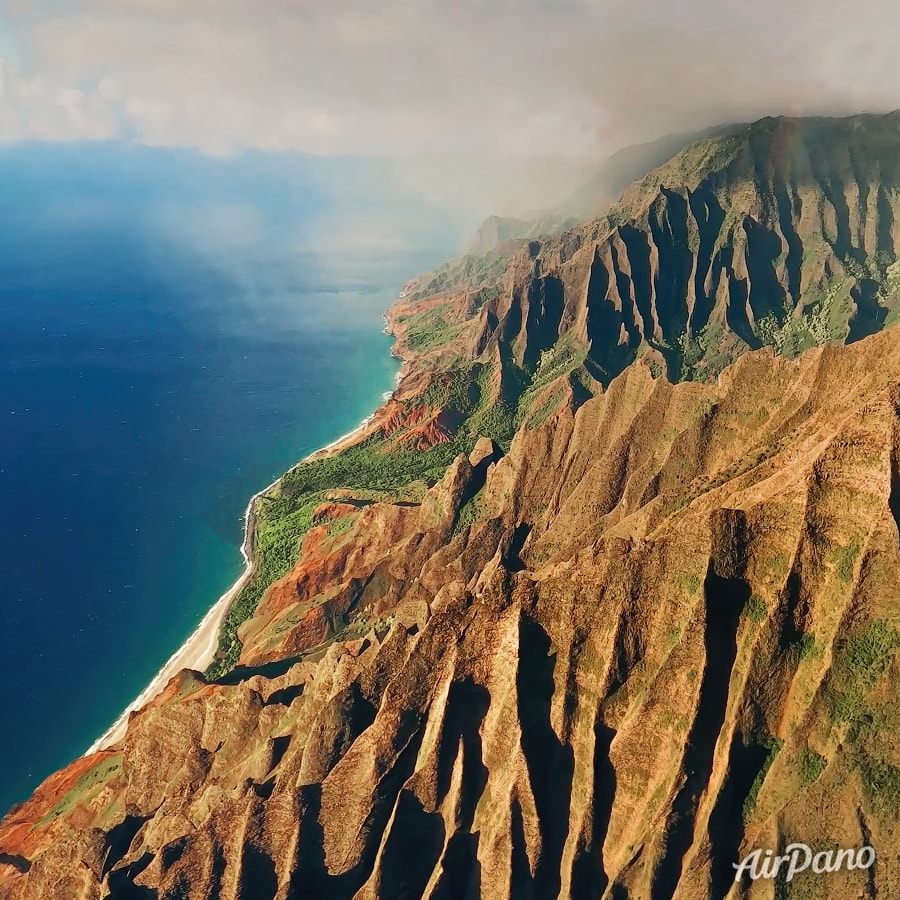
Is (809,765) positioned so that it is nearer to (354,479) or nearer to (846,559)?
(846,559)

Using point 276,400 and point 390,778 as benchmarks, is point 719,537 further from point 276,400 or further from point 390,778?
point 276,400

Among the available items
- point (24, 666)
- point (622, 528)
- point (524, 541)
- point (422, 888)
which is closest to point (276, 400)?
point (24, 666)

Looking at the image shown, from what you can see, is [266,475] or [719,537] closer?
[719,537]

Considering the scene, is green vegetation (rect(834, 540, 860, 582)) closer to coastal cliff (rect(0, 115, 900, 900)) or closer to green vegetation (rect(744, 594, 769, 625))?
coastal cliff (rect(0, 115, 900, 900))

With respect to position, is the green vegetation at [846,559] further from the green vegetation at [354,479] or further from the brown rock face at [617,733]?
the green vegetation at [354,479]

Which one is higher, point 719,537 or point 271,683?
point 719,537

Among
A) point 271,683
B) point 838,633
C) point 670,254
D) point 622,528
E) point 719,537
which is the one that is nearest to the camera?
point 838,633

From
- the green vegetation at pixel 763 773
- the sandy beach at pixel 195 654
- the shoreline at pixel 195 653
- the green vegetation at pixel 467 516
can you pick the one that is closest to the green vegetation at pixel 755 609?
the green vegetation at pixel 763 773

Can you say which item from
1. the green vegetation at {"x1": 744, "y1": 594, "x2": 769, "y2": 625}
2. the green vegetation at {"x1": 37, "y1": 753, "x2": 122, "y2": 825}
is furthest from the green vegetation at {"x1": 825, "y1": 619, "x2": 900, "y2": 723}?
the green vegetation at {"x1": 37, "y1": 753, "x2": 122, "y2": 825}
